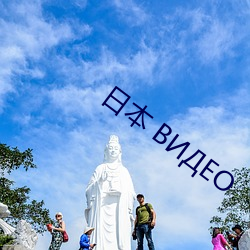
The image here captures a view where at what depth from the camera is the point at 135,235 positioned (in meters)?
10.9

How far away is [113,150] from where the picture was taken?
596 inches

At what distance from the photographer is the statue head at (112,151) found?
1510cm

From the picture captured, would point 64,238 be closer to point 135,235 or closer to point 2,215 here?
point 135,235

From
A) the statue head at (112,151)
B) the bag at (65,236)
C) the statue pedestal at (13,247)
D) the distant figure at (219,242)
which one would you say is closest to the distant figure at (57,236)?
the bag at (65,236)

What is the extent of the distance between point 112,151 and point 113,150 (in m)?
0.05

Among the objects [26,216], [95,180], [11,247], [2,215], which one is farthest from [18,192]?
[11,247]

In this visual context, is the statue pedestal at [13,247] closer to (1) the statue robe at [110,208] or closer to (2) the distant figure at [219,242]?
(1) the statue robe at [110,208]

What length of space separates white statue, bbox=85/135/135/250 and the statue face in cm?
33

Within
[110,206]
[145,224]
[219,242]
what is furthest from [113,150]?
[219,242]

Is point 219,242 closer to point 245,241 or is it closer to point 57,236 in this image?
point 245,241

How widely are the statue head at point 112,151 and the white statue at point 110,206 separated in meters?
0.30

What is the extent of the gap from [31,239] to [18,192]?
10.4m

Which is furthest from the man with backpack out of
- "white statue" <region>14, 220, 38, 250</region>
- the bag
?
"white statue" <region>14, 220, 38, 250</region>

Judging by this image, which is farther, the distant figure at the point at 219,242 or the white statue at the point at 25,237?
the white statue at the point at 25,237
